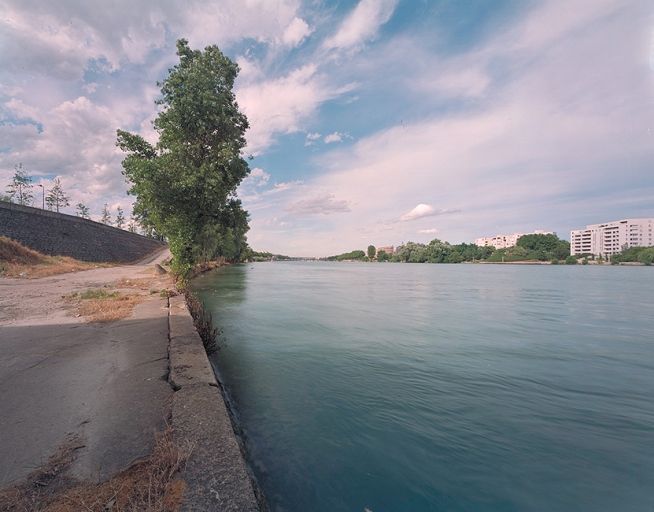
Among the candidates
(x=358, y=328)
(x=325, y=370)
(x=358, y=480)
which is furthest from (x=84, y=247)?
(x=358, y=480)

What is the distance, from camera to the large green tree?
18.7m

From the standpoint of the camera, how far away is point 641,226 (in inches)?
5778

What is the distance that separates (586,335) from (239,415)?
43.3ft

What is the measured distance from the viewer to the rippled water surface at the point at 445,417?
402 centimetres

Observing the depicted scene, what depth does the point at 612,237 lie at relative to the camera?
15675cm

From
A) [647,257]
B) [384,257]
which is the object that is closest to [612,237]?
[647,257]

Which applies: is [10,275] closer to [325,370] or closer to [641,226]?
[325,370]

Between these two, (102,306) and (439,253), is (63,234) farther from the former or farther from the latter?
(439,253)

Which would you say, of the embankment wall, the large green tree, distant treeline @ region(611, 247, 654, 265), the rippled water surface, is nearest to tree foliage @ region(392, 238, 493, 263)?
distant treeline @ region(611, 247, 654, 265)

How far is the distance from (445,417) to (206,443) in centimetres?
442

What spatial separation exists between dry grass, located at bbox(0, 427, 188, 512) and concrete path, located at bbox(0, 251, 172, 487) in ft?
0.49

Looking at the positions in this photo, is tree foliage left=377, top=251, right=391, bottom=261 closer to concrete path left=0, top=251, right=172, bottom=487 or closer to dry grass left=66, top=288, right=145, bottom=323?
dry grass left=66, top=288, right=145, bottom=323

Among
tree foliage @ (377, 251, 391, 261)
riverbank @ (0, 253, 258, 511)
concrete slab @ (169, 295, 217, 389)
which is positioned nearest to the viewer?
riverbank @ (0, 253, 258, 511)

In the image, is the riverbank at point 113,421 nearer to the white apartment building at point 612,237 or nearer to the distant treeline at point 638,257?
the distant treeline at point 638,257
